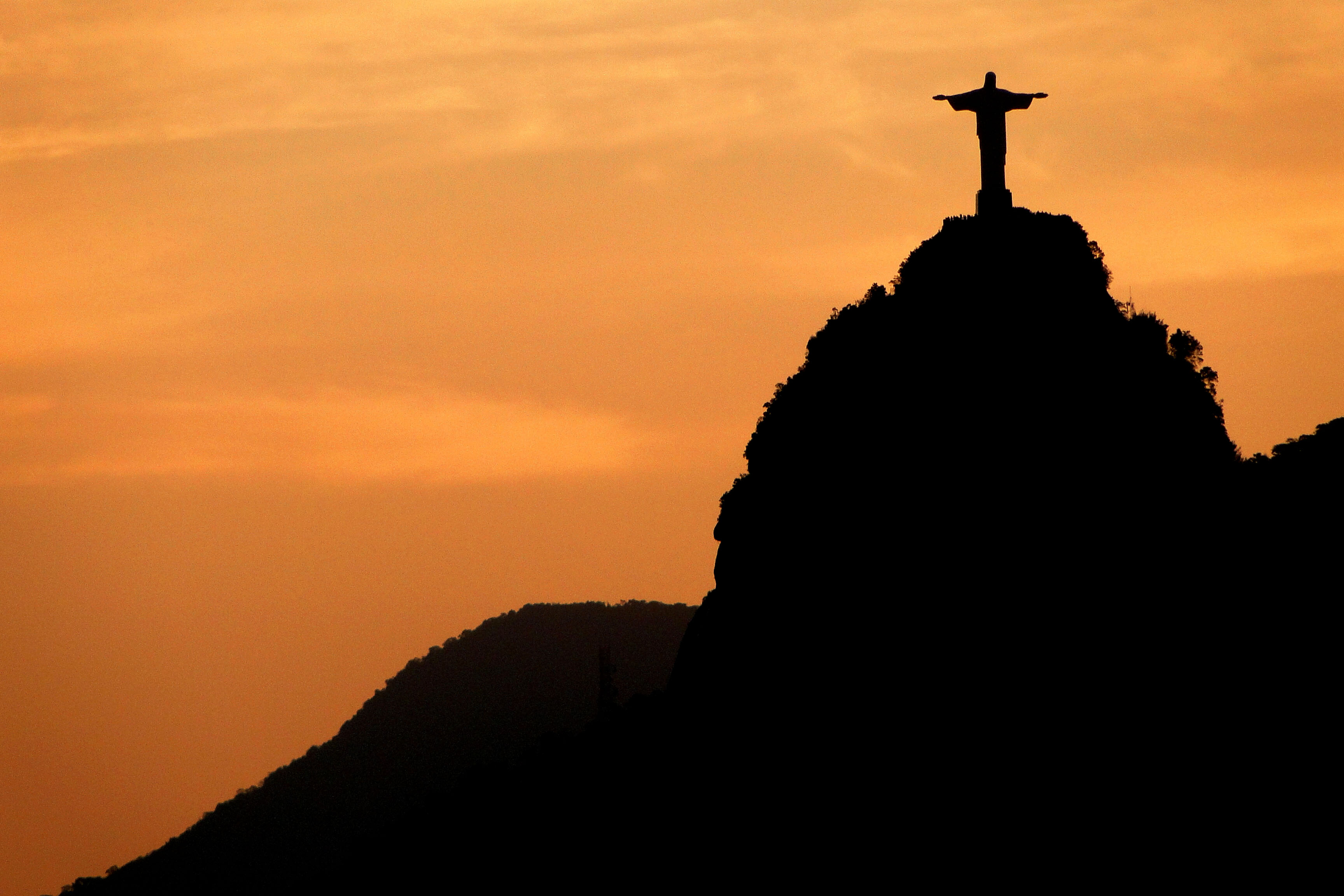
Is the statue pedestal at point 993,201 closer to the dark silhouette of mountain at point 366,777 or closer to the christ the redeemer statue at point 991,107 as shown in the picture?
the christ the redeemer statue at point 991,107

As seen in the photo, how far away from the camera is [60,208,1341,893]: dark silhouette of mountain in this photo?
71812 mm

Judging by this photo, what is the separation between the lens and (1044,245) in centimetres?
7525

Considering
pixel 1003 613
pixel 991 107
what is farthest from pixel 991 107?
pixel 1003 613

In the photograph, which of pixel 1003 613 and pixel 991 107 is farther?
pixel 1003 613

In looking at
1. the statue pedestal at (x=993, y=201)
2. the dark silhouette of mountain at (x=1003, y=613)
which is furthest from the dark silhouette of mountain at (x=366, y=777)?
the statue pedestal at (x=993, y=201)

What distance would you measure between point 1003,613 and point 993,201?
15.5m

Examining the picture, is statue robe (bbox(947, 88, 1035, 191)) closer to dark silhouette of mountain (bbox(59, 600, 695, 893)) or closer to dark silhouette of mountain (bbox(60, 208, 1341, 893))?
dark silhouette of mountain (bbox(60, 208, 1341, 893))

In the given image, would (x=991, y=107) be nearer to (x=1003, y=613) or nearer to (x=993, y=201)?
(x=993, y=201)

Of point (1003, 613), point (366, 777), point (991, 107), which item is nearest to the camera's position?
point (991, 107)

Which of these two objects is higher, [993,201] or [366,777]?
[993,201]

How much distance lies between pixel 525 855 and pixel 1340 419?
47878 millimetres

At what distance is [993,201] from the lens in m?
73.4

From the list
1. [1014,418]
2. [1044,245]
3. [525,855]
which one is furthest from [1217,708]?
[525,855]

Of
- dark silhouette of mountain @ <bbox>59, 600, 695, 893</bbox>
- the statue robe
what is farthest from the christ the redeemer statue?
dark silhouette of mountain @ <bbox>59, 600, 695, 893</bbox>
